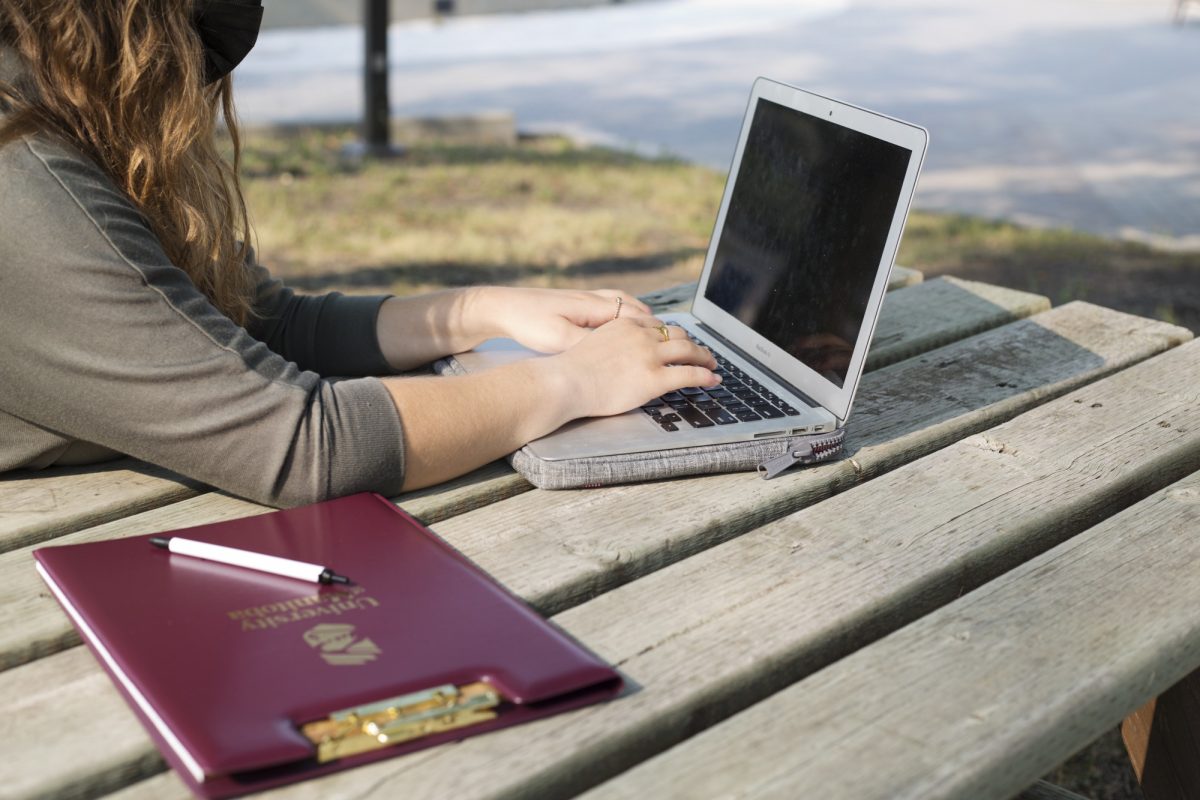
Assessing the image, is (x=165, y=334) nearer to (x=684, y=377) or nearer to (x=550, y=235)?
(x=684, y=377)

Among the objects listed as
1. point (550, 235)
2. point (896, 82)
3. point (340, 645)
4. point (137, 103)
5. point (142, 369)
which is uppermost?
point (137, 103)

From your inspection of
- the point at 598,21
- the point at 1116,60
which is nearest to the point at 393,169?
the point at 1116,60

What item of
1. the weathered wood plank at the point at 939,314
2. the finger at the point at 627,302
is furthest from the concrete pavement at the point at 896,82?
the finger at the point at 627,302

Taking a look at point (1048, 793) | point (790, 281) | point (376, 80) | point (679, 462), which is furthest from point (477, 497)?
point (376, 80)

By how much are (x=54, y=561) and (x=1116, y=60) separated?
10.9m

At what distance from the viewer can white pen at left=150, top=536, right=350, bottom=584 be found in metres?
1.26

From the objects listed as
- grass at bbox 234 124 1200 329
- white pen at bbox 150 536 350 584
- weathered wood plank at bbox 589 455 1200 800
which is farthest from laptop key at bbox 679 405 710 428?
grass at bbox 234 124 1200 329

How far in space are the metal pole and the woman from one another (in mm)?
5748

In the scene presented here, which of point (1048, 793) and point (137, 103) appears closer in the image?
point (137, 103)

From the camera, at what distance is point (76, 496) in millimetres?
1557

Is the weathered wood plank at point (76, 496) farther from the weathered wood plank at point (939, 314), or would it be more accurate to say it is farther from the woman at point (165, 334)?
the weathered wood plank at point (939, 314)

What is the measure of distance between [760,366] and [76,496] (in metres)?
0.92

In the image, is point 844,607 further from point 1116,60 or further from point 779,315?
point 1116,60

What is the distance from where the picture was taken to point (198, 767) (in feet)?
3.25
